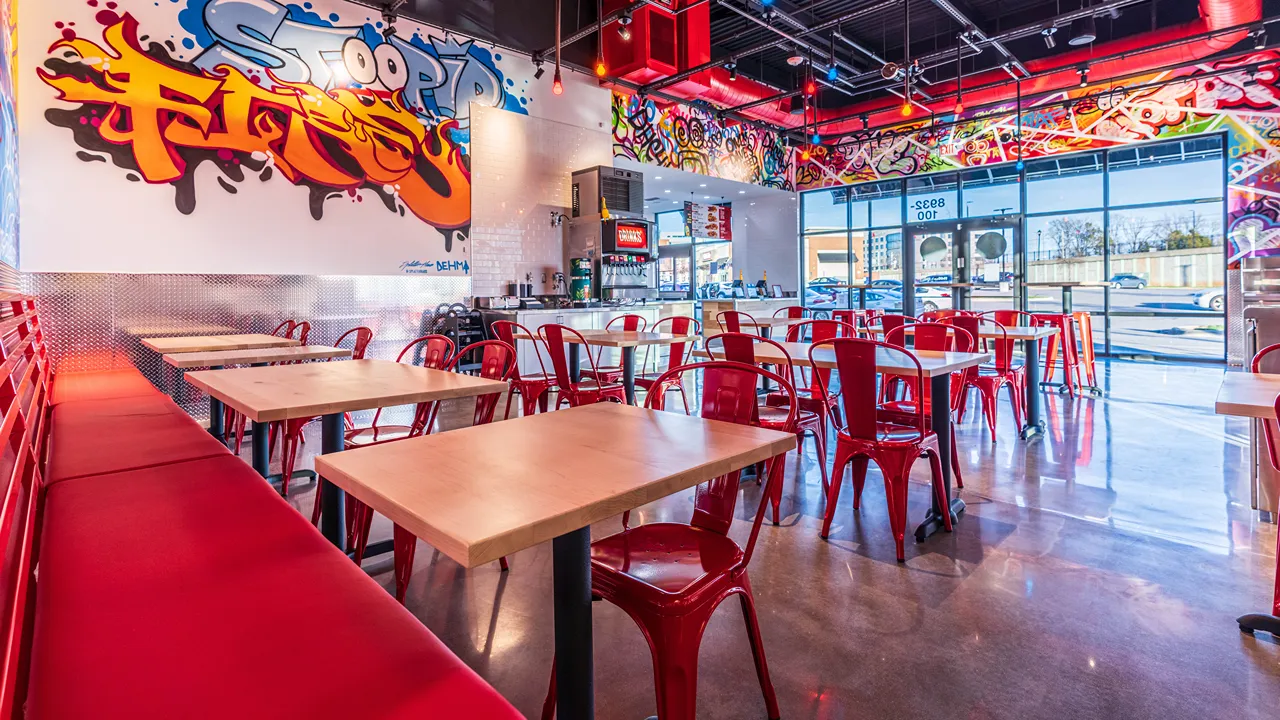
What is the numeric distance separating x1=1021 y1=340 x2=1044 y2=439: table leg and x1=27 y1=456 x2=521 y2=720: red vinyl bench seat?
5252 mm

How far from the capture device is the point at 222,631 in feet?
3.92

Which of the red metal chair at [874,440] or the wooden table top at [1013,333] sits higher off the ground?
the wooden table top at [1013,333]

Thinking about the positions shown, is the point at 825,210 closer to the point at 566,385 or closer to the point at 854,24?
the point at 854,24

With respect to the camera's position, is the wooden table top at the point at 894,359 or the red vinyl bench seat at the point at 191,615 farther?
the wooden table top at the point at 894,359

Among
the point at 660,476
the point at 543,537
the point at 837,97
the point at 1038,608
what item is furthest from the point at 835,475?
the point at 837,97

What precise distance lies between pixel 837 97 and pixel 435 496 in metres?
12.9

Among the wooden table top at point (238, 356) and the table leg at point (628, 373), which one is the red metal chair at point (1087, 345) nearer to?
the table leg at point (628, 373)

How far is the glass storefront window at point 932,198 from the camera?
11922mm

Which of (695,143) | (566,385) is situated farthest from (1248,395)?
(695,143)

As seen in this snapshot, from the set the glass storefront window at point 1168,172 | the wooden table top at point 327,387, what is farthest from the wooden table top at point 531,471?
the glass storefront window at point 1168,172

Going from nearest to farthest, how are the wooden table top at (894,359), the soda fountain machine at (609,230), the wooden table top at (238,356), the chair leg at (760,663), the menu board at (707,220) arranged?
the chair leg at (760,663) < the wooden table top at (894,359) < the wooden table top at (238,356) < the soda fountain machine at (609,230) < the menu board at (707,220)

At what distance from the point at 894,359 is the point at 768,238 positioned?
409 inches

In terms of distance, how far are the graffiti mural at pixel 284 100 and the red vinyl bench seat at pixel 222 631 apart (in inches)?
215

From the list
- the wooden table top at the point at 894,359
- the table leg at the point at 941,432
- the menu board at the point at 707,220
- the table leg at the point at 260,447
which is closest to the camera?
the wooden table top at the point at 894,359
